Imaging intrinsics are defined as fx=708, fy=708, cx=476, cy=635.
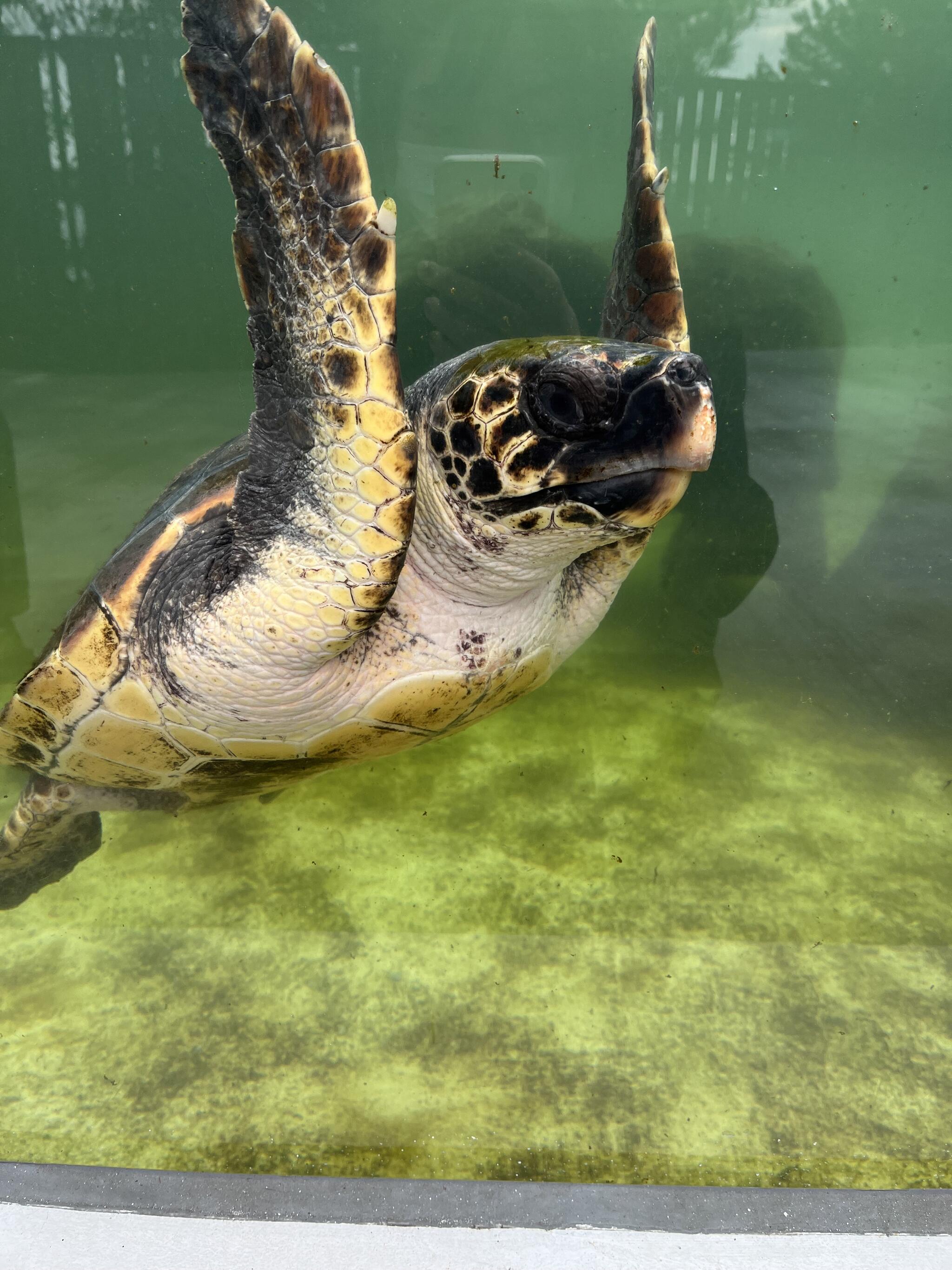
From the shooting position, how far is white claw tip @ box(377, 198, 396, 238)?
99 centimetres

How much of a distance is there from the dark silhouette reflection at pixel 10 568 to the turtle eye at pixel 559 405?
8.61 ft

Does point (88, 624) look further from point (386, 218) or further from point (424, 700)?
Answer: point (386, 218)

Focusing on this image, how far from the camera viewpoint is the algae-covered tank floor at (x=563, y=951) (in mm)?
1424

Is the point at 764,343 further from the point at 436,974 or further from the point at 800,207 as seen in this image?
the point at 436,974

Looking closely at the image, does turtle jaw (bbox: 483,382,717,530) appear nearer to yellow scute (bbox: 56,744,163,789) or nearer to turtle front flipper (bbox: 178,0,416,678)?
turtle front flipper (bbox: 178,0,416,678)

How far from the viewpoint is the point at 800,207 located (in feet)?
9.57

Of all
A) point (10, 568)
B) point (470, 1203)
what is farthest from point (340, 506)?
point (10, 568)

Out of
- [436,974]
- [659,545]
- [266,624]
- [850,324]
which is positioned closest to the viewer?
[266,624]

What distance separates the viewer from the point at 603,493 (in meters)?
1.17

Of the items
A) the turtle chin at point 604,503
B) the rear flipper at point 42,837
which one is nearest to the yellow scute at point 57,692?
the rear flipper at point 42,837

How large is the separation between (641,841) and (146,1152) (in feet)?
5.25

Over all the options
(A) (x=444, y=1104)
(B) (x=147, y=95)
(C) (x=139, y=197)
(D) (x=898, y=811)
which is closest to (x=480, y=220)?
(B) (x=147, y=95)

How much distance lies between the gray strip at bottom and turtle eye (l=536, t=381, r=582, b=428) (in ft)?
4.20

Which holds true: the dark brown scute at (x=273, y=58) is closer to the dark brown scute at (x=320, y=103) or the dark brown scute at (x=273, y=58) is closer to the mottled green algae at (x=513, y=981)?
the dark brown scute at (x=320, y=103)
